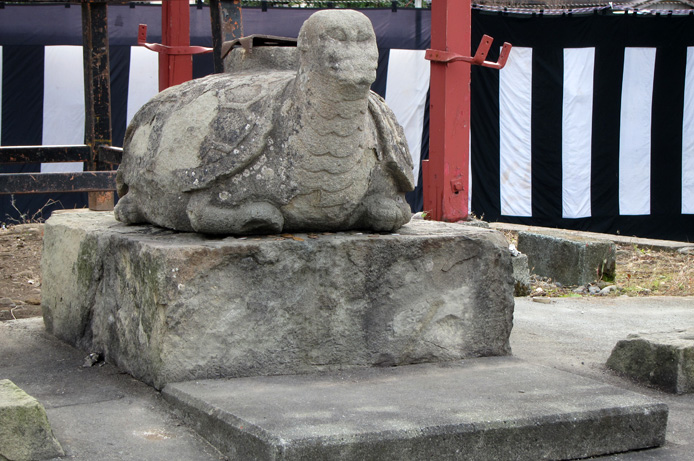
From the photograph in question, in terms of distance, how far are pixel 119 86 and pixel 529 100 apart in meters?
3.59

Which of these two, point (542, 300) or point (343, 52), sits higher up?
point (343, 52)

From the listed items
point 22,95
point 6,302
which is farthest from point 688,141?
point 6,302

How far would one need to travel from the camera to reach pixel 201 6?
7156 mm

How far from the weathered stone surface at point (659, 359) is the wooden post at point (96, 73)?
11.3 feet

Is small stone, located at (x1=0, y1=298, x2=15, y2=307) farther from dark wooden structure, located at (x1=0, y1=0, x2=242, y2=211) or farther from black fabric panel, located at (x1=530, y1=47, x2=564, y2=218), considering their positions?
black fabric panel, located at (x1=530, y1=47, x2=564, y2=218)

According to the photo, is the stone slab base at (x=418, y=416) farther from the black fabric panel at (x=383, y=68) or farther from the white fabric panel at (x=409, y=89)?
the black fabric panel at (x=383, y=68)

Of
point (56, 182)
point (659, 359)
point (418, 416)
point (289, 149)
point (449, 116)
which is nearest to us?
point (418, 416)

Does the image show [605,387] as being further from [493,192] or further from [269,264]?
[493,192]

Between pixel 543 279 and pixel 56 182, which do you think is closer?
pixel 56 182

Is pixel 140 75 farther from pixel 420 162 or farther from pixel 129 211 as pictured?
pixel 129 211

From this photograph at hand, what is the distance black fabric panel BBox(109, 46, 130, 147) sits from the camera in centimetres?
720

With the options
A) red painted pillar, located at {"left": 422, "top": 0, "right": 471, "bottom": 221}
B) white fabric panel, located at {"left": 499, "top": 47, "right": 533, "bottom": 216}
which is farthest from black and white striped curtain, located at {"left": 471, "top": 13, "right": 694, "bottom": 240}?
red painted pillar, located at {"left": 422, "top": 0, "right": 471, "bottom": 221}

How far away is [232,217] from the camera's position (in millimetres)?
2605

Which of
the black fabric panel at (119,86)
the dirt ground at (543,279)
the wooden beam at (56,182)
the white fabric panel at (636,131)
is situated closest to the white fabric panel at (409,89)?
the dirt ground at (543,279)
